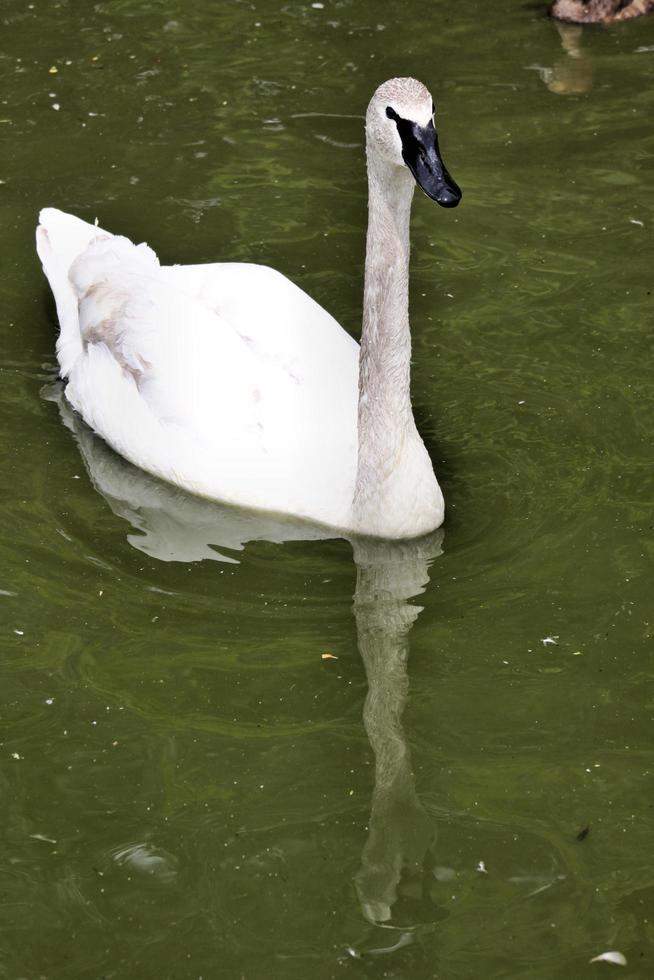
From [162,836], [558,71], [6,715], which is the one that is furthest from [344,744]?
[558,71]

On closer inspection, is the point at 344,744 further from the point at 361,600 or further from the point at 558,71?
the point at 558,71

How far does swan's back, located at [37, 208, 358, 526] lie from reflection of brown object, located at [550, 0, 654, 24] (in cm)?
476

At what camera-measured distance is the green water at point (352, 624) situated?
15.6 ft

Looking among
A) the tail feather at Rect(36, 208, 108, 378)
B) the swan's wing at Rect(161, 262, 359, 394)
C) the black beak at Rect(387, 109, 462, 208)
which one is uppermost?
the black beak at Rect(387, 109, 462, 208)

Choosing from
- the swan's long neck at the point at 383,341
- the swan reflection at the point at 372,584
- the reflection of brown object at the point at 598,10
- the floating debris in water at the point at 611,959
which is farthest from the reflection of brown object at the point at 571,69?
the floating debris in water at the point at 611,959

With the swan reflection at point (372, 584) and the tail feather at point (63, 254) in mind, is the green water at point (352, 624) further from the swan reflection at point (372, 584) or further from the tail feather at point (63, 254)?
the tail feather at point (63, 254)

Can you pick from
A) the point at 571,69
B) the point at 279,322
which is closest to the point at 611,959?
the point at 279,322

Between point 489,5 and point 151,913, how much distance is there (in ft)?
27.6

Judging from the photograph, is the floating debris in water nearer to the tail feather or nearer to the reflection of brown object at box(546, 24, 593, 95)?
the tail feather

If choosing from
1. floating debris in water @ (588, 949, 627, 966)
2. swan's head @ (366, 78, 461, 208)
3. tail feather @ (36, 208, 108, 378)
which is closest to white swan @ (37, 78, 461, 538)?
swan's head @ (366, 78, 461, 208)

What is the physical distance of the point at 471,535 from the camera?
254 inches

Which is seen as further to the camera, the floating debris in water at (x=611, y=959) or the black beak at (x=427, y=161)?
the black beak at (x=427, y=161)

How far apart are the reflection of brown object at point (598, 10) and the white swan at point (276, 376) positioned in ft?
15.7

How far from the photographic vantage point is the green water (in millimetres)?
4762
